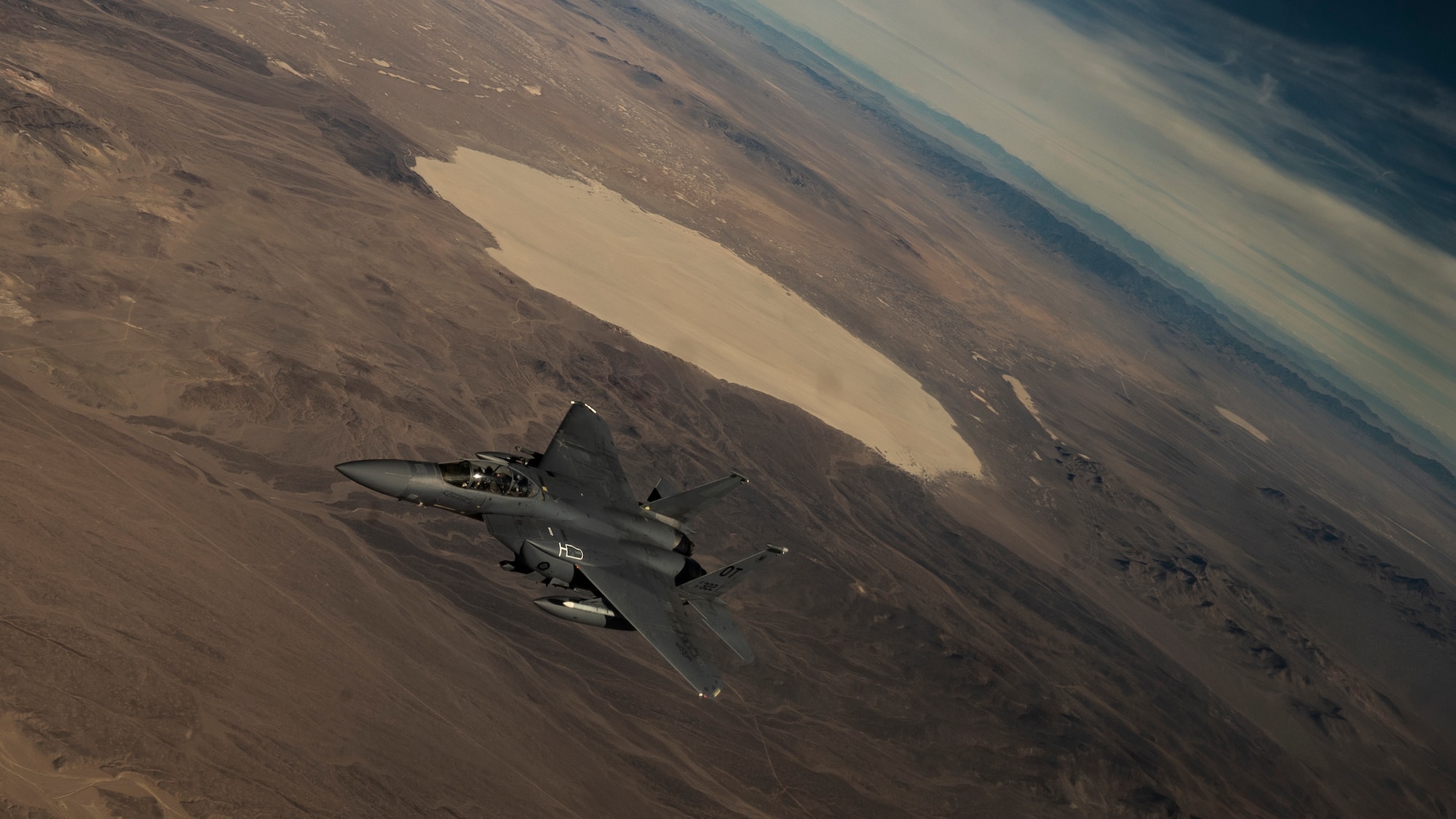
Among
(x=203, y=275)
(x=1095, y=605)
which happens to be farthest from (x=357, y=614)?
(x=1095, y=605)

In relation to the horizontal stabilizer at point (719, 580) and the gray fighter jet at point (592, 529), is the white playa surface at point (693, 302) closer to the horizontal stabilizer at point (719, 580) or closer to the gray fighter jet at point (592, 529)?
the gray fighter jet at point (592, 529)

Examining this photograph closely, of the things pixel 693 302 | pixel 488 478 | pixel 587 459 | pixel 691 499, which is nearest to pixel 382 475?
pixel 488 478

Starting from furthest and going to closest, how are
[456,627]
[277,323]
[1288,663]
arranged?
[1288,663], [277,323], [456,627]

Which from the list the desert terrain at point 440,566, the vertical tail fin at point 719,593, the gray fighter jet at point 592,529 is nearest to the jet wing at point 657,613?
the gray fighter jet at point 592,529

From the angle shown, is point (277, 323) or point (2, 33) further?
point (2, 33)

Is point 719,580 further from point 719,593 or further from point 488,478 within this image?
point 488,478

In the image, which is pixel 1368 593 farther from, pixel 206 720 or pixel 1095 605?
pixel 206 720
